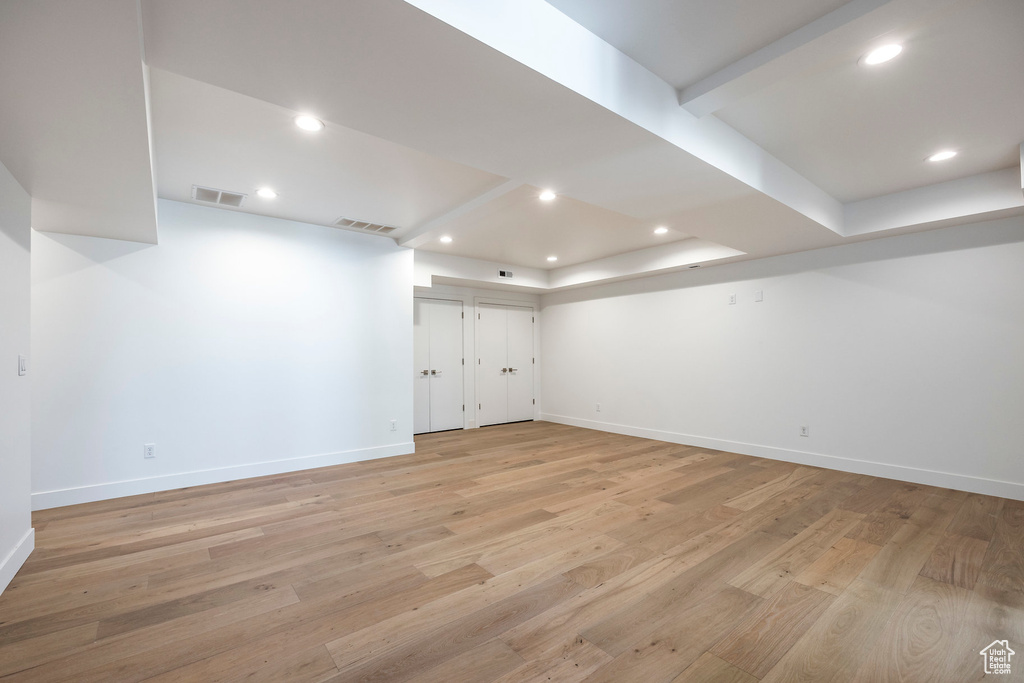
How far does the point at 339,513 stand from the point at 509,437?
138 inches

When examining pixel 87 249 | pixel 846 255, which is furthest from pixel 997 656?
pixel 87 249

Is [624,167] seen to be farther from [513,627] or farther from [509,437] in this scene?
[509,437]

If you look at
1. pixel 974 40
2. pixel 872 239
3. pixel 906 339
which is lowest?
pixel 906 339

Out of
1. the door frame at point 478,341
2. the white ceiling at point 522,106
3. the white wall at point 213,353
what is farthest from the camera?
the door frame at point 478,341

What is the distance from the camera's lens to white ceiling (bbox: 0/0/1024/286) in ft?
5.20

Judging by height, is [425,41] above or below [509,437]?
above

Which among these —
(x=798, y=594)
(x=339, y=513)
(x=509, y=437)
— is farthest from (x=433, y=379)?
(x=798, y=594)

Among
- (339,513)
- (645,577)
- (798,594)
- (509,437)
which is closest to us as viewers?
(798,594)

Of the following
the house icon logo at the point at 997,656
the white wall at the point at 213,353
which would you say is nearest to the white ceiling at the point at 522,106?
the white wall at the point at 213,353

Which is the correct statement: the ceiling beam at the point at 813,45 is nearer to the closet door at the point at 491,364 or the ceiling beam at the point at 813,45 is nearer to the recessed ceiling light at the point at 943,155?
the recessed ceiling light at the point at 943,155

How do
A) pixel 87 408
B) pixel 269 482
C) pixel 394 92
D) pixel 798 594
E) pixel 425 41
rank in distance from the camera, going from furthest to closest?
1. pixel 269 482
2. pixel 87 408
3. pixel 798 594
4. pixel 394 92
5. pixel 425 41

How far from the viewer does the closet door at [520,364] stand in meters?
8.09

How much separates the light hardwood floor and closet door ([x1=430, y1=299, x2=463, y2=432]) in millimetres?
3110

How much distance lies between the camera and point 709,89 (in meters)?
2.32
